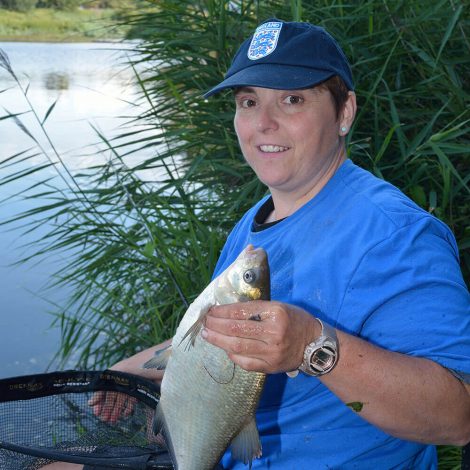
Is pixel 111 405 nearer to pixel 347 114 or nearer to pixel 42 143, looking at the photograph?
pixel 347 114

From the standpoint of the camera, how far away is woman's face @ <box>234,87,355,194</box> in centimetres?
204

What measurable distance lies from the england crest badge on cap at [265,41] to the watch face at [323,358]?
0.90 m

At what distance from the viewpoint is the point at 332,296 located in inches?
67.9

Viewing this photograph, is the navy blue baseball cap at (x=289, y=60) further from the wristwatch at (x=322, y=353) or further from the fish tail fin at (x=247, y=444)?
the fish tail fin at (x=247, y=444)

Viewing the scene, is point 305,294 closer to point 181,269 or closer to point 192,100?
point 181,269

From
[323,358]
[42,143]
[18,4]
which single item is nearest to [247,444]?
[323,358]

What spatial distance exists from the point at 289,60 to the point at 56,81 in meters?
10.9

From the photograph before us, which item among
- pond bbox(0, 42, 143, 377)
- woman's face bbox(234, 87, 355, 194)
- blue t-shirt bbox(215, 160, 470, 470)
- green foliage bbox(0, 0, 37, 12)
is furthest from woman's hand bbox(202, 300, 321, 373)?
green foliage bbox(0, 0, 37, 12)

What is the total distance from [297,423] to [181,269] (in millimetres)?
1990

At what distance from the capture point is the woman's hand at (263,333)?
1.45 m

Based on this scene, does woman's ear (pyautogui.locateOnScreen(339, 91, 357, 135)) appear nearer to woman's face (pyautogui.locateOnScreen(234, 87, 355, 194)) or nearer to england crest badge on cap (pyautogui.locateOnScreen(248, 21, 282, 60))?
woman's face (pyautogui.locateOnScreen(234, 87, 355, 194))

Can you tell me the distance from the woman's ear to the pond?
2.08 metres

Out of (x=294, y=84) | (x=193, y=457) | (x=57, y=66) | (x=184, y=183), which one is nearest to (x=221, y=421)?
(x=193, y=457)

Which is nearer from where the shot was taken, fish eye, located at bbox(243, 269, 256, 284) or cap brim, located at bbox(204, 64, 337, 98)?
fish eye, located at bbox(243, 269, 256, 284)
